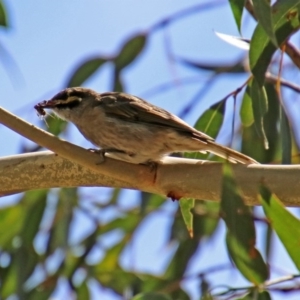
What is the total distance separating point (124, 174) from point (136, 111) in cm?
104

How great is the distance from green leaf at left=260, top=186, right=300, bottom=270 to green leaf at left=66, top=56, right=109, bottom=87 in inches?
105

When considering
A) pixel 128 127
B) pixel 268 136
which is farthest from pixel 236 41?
pixel 268 136

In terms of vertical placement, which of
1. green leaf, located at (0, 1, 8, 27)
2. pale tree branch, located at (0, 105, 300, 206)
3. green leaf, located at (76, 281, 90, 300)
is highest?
green leaf, located at (0, 1, 8, 27)

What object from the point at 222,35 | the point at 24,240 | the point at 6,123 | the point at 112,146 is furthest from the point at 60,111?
the point at 6,123

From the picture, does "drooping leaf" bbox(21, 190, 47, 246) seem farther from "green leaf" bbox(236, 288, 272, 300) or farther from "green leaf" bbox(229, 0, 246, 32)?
"green leaf" bbox(236, 288, 272, 300)

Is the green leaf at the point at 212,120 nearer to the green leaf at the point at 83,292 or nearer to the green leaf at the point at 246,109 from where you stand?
the green leaf at the point at 246,109

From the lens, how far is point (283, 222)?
2.35 m

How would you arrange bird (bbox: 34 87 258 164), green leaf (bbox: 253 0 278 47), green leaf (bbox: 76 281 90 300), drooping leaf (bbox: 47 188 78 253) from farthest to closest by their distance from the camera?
green leaf (bbox: 76 281 90 300) < drooping leaf (bbox: 47 188 78 253) < bird (bbox: 34 87 258 164) < green leaf (bbox: 253 0 278 47)

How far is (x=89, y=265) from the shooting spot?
511 cm

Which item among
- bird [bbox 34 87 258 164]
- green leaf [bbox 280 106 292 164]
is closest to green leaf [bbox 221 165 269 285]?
bird [bbox 34 87 258 164]

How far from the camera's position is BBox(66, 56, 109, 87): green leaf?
488cm

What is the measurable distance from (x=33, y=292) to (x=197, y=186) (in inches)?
73.5

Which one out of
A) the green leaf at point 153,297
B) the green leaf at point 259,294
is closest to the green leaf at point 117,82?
the green leaf at point 153,297

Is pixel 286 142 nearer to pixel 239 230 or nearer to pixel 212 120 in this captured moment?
pixel 212 120
